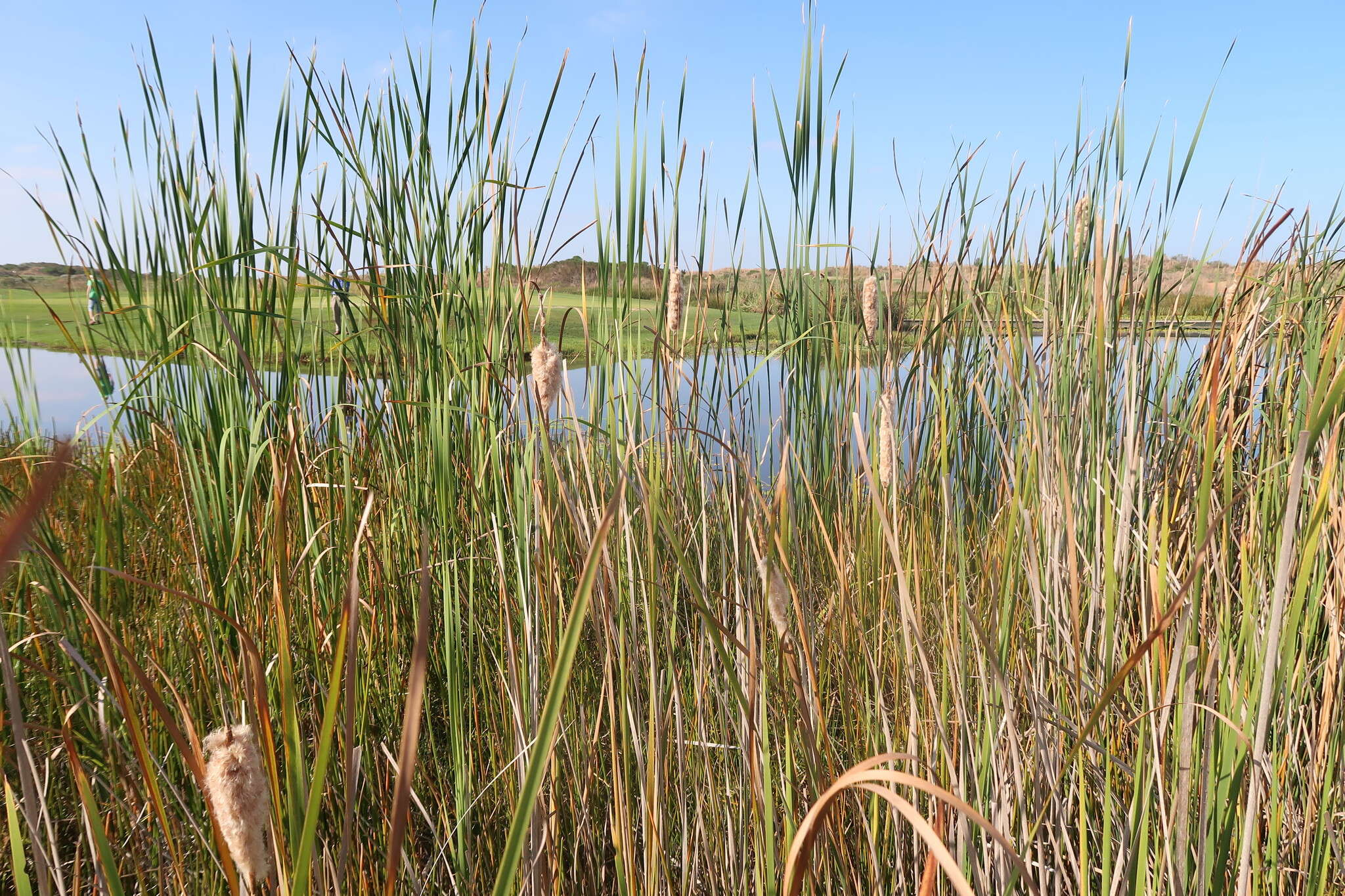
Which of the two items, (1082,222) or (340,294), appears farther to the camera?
(1082,222)

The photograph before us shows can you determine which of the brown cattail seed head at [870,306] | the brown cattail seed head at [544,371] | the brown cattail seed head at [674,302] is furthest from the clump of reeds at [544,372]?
the brown cattail seed head at [870,306]

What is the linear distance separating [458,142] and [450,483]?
567 mm

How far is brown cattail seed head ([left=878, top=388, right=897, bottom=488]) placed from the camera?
97 cm

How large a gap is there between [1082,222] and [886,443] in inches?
36.8

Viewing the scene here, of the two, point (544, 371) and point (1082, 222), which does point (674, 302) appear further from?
point (1082, 222)

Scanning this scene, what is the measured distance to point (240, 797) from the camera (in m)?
0.48

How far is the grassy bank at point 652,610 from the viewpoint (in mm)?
729

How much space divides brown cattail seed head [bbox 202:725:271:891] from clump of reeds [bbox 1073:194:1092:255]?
1.62 m

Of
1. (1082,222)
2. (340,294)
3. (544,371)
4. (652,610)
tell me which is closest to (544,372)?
(544,371)

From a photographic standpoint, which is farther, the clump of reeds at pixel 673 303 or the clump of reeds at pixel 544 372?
the clump of reeds at pixel 673 303

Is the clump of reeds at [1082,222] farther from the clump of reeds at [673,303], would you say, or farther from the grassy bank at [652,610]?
the clump of reeds at [673,303]

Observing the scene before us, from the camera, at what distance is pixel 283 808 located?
98 centimetres

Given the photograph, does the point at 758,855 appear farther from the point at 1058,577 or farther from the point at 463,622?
the point at 463,622

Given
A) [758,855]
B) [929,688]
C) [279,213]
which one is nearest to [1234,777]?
[929,688]
